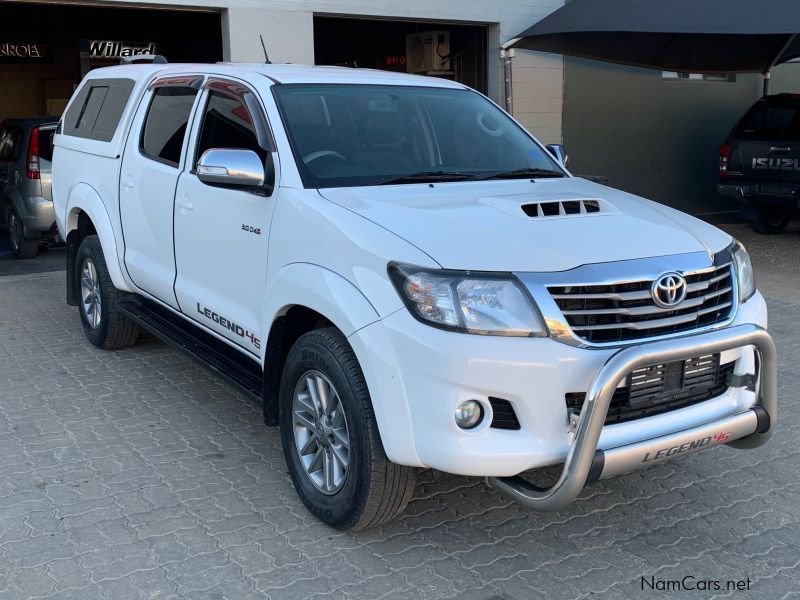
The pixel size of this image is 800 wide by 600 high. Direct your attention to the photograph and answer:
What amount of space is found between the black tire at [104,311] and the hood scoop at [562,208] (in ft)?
11.3

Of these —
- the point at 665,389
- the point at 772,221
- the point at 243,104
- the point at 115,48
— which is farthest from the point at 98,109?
the point at 115,48

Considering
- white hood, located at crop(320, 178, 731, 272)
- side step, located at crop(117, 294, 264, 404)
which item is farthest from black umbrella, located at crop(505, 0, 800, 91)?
side step, located at crop(117, 294, 264, 404)

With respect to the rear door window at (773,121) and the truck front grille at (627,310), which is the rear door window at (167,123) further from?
the rear door window at (773,121)

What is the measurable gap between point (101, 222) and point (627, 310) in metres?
4.02

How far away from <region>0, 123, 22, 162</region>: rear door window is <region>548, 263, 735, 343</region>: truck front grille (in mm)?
9113

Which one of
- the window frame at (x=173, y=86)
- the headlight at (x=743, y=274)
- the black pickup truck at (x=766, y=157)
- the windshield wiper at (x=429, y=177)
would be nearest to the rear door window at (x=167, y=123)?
the window frame at (x=173, y=86)

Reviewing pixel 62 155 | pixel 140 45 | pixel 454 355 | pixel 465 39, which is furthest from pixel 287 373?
pixel 140 45

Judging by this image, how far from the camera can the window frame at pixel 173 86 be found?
4918 mm

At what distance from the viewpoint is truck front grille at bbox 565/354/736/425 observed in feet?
10.7

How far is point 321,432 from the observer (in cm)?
369

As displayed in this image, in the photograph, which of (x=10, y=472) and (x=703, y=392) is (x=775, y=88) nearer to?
(x=703, y=392)

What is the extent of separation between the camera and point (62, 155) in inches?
269

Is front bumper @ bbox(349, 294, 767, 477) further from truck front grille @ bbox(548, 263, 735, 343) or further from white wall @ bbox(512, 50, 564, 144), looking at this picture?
white wall @ bbox(512, 50, 564, 144)

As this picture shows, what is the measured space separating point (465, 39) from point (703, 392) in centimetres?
1038
